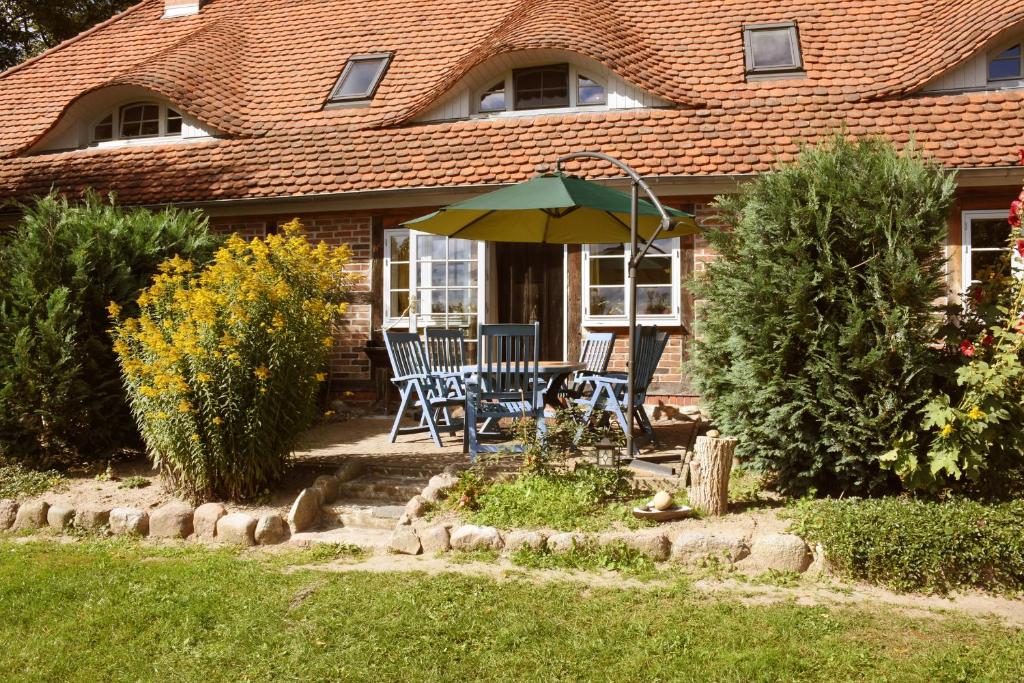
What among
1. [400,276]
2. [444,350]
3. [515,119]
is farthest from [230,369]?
[515,119]

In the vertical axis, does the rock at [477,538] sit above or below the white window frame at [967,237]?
below

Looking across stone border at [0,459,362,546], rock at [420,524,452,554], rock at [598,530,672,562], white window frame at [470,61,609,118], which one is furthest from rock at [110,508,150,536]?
white window frame at [470,61,609,118]

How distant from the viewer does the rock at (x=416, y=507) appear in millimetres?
5574

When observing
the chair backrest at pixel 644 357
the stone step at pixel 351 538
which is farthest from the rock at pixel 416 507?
the chair backrest at pixel 644 357

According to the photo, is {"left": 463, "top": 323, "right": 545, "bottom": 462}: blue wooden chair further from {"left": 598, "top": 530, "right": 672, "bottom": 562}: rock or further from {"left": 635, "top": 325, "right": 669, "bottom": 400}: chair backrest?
{"left": 598, "top": 530, "right": 672, "bottom": 562}: rock

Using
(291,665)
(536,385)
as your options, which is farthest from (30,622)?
(536,385)

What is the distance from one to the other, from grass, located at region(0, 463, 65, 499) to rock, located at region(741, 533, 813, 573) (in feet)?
16.9

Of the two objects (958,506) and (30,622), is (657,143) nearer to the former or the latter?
(958,506)

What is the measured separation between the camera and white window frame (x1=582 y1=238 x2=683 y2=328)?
9.89 metres

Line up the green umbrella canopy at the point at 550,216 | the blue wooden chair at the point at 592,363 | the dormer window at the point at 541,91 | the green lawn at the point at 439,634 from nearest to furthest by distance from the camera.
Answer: the green lawn at the point at 439,634, the green umbrella canopy at the point at 550,216, the blue wooden chair at the point at 592,363, the dormer window at the point at 541,91

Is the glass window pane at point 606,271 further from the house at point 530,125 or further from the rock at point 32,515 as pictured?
the rock at point 32,515

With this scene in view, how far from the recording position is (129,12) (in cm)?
1573

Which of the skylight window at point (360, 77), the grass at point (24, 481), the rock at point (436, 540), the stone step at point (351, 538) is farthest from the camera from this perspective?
the skylight window at point (360, 77)

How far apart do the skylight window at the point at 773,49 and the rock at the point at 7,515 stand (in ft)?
30.1
